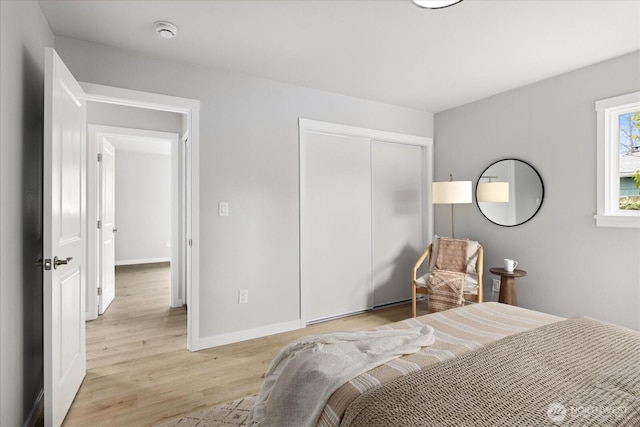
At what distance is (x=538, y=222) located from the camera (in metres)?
3.36

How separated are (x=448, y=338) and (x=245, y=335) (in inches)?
80.3

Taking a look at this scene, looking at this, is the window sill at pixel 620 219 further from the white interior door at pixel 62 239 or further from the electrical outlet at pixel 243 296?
the white interior door at pixel 62 239

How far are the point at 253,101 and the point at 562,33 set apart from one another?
246 cm

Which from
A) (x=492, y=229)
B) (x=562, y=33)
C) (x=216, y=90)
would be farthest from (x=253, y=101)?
(x=492, y=229)

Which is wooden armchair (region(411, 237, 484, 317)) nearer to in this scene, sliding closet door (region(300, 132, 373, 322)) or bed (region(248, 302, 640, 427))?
sliding closet door (region(300, 132, 373, 322))

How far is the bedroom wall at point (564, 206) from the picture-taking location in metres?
2.80

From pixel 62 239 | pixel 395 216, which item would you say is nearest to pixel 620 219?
pixel 395 216

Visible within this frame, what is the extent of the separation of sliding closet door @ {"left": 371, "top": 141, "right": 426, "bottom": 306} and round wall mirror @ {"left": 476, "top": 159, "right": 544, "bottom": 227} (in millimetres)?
818

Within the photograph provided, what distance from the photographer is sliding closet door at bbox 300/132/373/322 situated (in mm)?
3555

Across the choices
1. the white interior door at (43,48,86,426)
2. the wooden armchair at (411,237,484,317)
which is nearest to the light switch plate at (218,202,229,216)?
the white interior door at (43,48,86,426)

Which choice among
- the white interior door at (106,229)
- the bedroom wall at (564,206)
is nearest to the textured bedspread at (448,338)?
the bedroom wall at (564,206)

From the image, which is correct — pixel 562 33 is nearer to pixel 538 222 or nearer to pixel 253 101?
pixel 538 222

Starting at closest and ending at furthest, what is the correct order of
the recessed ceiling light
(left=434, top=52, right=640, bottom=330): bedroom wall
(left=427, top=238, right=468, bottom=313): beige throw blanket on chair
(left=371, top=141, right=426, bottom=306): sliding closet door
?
the recessed ceiling light → (left=434, top=52, right=640, bottom=330): bedroom wall → (left=427, top=238, right=468, bottom=313): beige throw blanket on chair → (left=371, top=141, right=426, bottom=306): sliding closet door

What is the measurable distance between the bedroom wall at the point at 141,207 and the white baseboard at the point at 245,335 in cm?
523
